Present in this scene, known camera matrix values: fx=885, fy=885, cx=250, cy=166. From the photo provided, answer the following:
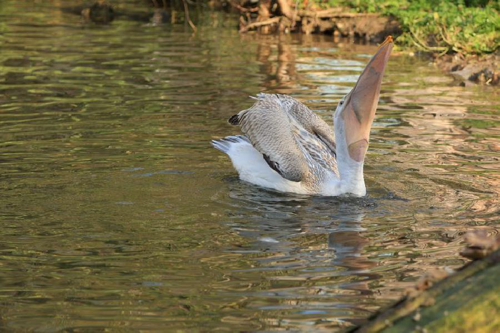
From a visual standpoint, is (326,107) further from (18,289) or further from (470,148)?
(18,289)

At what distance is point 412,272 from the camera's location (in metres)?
4.71

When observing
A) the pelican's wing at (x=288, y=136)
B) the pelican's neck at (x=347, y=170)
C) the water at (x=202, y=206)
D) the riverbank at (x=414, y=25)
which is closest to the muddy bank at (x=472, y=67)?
the riverbank at (x=414, y=25)

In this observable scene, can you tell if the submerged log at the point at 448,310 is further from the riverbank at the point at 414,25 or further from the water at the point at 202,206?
the riverbank at the point at 414,25

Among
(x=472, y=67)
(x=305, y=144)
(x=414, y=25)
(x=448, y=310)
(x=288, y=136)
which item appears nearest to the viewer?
(x=448, y=310)

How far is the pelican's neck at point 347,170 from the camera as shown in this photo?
6.32 metres

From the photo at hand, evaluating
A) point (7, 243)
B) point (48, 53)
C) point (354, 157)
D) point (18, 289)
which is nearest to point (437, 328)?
point (18, 289)

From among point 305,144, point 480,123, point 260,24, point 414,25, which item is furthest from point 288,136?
point 260,24

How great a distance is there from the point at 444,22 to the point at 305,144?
7064 millimetres

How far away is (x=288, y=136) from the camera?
21.5 feet

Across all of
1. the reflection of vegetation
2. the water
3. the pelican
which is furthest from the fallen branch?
the pelican

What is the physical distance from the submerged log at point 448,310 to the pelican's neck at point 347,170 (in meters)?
3.32

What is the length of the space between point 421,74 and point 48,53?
17.4 feet

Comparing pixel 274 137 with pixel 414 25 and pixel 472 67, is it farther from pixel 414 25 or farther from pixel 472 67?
pixel 414 25

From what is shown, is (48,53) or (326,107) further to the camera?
(48,53)
